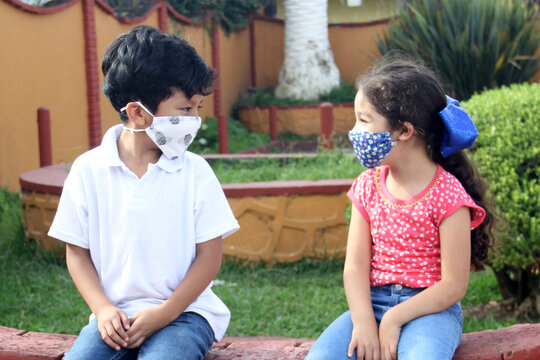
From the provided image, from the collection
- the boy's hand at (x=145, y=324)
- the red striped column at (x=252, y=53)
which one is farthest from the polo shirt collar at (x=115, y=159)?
the red striped column at (x=252, y=53)

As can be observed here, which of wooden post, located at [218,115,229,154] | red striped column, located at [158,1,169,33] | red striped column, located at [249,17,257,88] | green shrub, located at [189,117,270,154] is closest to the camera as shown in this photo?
wooden post, located at [218,115,229,154]

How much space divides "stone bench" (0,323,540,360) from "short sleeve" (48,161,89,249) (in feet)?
1.24

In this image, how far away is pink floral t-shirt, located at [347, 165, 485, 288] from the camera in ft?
7.53

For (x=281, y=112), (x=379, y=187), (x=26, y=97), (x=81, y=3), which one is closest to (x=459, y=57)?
(x=281, y=112)

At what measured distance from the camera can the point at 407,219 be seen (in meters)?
2.32

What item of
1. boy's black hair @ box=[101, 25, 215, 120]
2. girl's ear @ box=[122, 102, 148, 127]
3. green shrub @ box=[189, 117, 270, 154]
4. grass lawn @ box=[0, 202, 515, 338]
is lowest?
green shrub @ box=[189, 117, 270, 154]

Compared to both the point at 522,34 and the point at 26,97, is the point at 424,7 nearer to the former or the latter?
the point at 522,34

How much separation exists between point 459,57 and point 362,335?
9174 millimetres

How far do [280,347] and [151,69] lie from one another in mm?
1028

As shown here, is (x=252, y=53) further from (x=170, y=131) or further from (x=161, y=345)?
(x=161, y=345)

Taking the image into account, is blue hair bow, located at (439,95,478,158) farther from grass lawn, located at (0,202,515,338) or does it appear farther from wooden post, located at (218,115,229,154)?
wooden post, located at (218,115,229,154)

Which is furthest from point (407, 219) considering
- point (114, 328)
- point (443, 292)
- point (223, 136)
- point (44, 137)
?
point (223, 136)

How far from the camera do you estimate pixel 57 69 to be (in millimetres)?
8492

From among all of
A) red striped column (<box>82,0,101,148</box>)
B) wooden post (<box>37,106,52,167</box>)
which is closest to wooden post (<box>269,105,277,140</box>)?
red striped column (<box>82,0,101,148</box>)
